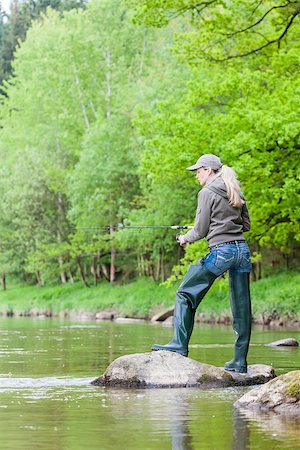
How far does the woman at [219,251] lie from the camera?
433 inches

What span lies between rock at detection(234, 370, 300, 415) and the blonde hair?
2557 millimetres

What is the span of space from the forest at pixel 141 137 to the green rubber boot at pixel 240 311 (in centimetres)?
1219

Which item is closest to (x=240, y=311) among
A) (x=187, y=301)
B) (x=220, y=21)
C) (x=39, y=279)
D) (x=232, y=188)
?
(x=187, y=301)

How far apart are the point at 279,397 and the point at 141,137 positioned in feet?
116

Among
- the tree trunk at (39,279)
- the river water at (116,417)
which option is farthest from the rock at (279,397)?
the tree trunk at (39,279)

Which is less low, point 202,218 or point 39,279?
point 39,279

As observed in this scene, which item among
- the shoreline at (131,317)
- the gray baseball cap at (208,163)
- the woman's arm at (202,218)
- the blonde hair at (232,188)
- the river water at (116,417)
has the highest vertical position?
the gray baseball cap at (208,163)

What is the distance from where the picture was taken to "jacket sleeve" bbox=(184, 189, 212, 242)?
11.0 metres

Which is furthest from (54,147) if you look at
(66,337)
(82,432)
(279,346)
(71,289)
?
(82,432)

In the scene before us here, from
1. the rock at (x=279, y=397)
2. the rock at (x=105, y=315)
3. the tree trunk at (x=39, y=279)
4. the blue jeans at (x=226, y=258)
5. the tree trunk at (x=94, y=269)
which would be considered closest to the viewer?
the rock at (x=279, y=397)

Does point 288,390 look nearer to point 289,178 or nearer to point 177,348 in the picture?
point 177,348

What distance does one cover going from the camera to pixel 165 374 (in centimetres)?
1073

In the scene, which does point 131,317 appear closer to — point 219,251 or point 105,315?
point 105,315

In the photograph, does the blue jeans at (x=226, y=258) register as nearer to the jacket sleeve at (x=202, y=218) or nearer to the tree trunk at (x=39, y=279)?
the jacket sleeve at (x=202, y=218)
